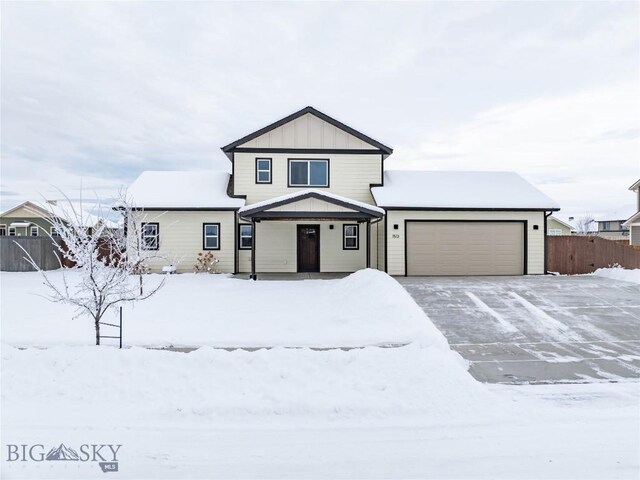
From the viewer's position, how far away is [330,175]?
17484mm

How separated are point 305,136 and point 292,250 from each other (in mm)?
5298

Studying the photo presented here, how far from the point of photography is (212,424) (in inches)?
175

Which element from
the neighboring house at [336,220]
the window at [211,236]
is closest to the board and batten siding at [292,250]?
the neighboring house at [336,220]

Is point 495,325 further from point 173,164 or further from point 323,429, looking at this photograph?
point 173,164

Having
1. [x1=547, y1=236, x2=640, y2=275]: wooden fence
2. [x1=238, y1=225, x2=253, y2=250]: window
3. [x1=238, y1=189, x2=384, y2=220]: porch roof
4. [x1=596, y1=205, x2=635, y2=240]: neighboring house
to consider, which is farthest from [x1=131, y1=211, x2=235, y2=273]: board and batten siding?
[x1=596, y1=205, x2=635, y2=240]: neighboring house

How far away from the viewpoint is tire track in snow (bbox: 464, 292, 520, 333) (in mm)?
8914

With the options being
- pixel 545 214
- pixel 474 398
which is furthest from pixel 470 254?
pixel 474 398

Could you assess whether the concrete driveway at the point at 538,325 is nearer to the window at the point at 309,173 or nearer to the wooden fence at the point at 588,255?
the wooden fence at the point at 588,255

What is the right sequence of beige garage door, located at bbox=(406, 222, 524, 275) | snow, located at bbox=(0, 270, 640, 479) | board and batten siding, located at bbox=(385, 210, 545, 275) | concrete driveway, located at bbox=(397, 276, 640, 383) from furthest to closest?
beige garage door, located at bbox=(406, 222, 524, 275), board and batten siding, located at bbox=(385, 210, 545, 275), concrete driveway, located at bbox=(397, 276, 640, 383), snow, located at bbox=(0, 270, 640, 479)

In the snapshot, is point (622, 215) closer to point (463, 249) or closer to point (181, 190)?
point (463, 249)

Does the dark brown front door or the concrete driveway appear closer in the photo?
the concrete driveway

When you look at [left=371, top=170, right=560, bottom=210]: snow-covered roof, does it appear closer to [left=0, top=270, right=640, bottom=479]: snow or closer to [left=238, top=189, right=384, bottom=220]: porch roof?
[left=238, top=189, right=384, bottom=220]: porch roof

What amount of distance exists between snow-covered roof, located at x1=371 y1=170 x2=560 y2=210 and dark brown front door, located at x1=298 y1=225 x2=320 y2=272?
→ 10.8 ft

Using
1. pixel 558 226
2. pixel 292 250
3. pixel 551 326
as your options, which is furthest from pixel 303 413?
pixel 558 226
